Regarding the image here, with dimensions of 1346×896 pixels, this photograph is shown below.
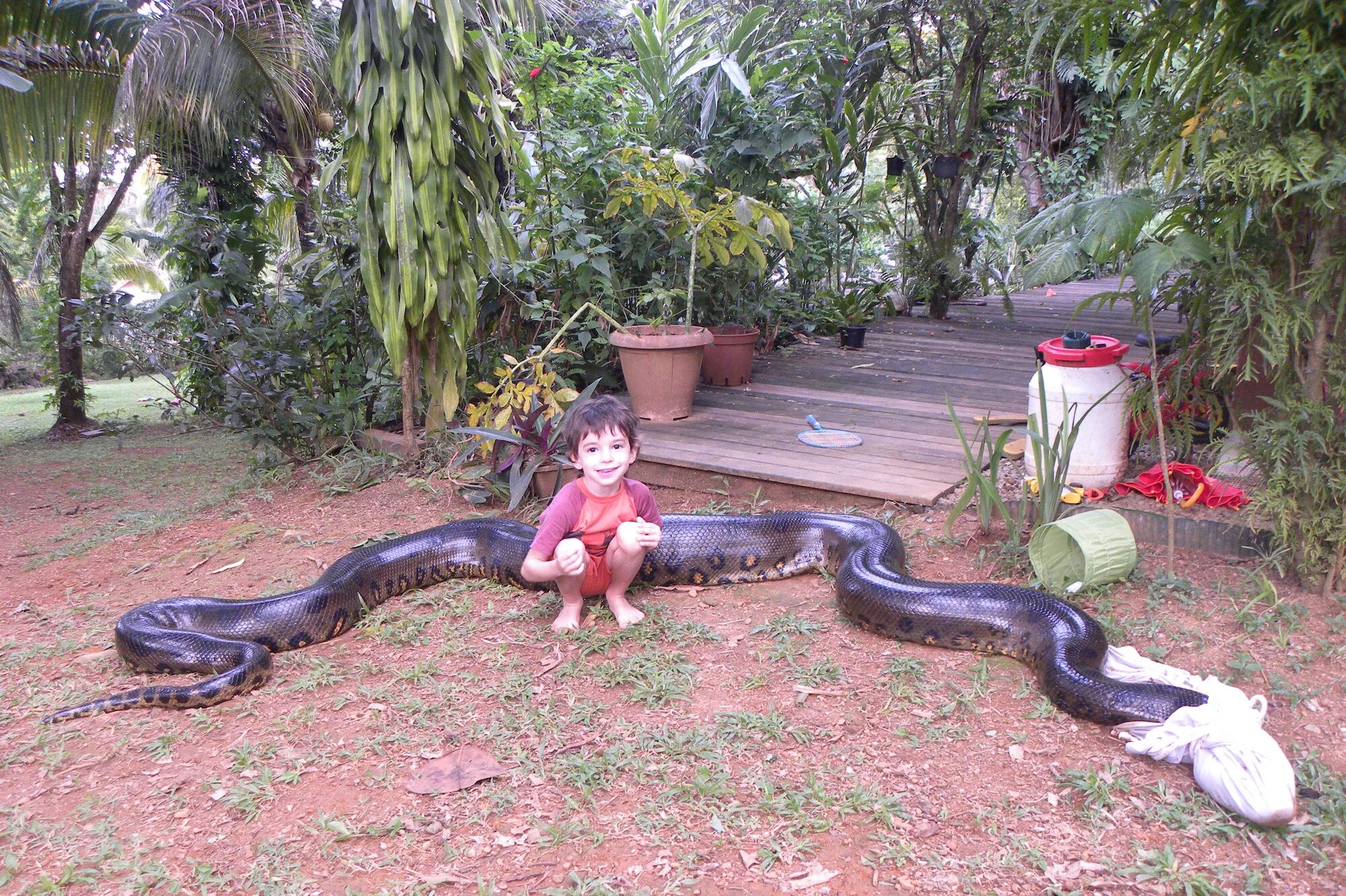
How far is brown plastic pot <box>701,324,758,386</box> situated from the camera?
21.9ft

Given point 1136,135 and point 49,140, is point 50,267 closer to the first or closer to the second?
A: point 49,140

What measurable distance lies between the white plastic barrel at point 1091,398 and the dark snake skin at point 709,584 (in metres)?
1.05

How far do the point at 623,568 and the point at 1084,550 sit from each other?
1773 mm

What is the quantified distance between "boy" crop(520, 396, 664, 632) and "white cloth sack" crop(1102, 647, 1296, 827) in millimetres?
1666

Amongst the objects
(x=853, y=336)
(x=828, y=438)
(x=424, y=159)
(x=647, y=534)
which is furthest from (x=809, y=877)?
(x=853, y=336)

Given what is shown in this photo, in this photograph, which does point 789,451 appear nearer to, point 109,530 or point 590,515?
point 590,515

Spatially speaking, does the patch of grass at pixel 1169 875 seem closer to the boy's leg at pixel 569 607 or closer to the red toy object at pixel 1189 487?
the red toy object at pixel 1189 487

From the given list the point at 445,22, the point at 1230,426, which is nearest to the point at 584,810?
the point at 1230,426

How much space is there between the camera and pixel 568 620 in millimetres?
3463

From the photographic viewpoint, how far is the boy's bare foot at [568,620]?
3.45m

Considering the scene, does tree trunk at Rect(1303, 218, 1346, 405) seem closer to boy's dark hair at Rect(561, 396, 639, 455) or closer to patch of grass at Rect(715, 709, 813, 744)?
patch of grass at Rect(715, 709, 813, 744)

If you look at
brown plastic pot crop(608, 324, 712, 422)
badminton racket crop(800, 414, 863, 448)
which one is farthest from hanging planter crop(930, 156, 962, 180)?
badminton racket crop(800, 414, 863, 448)

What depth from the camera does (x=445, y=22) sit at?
4590mm

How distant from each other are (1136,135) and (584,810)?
3.29 meters
